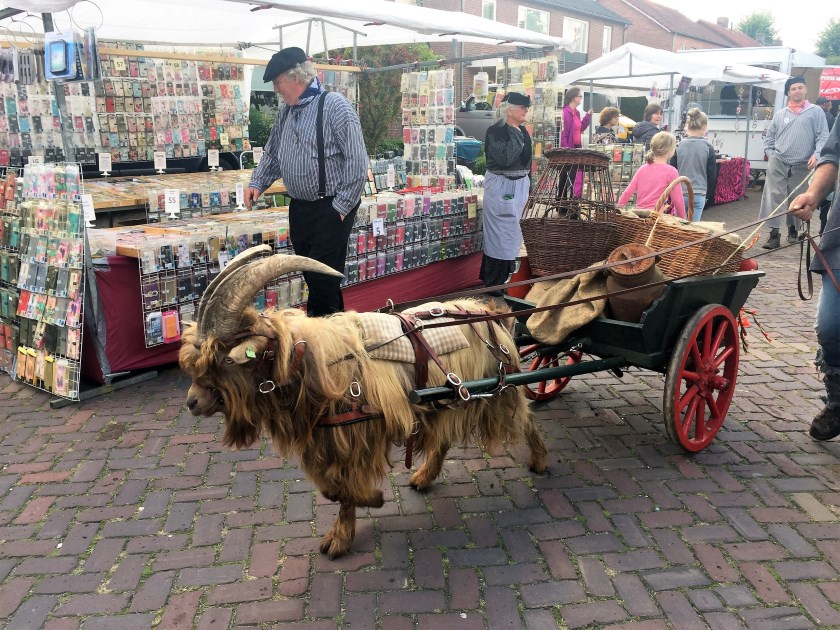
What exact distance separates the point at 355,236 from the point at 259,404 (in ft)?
12.6

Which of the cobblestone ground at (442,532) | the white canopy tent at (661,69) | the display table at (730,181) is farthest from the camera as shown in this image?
the display table at (730,181)

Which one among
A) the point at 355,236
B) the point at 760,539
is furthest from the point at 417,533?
the point at 355,236

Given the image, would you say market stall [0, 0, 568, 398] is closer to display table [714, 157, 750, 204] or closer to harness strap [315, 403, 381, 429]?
harness strap [315, 403, 381, 429]

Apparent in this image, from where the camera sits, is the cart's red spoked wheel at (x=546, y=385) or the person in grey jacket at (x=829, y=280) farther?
the cart's red spoked wheel at (x=546, y=385)

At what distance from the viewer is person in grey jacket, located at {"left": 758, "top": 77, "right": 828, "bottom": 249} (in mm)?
9820

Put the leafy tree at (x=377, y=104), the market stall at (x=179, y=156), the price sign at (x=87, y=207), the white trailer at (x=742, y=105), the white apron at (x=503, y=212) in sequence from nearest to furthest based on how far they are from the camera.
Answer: the price sign at (x=87, y=207) → the market stall at (x=179, y=156) → the white apron at (x=503, y=212) → the leafy tree at (x=377, y=104) → the white trailer at (x=742, y=105)

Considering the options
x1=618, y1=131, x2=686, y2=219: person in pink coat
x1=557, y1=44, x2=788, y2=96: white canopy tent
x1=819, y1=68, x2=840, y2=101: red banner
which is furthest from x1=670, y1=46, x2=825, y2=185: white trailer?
x1=618, y1=131, x2=686, y2=219: person in pink coat

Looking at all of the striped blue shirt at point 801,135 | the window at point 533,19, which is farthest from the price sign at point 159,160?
the window at point 533,19

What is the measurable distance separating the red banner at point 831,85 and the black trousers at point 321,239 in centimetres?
2282

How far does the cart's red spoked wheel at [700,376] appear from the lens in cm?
377

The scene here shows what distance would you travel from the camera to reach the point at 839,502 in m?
3.64

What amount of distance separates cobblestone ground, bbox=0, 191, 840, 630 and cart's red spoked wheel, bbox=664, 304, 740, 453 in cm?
17

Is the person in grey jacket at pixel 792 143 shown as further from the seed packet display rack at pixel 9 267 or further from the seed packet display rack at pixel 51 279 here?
the seed packet display rack at pixel 9 267

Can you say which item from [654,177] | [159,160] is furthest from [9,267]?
[654,177]
